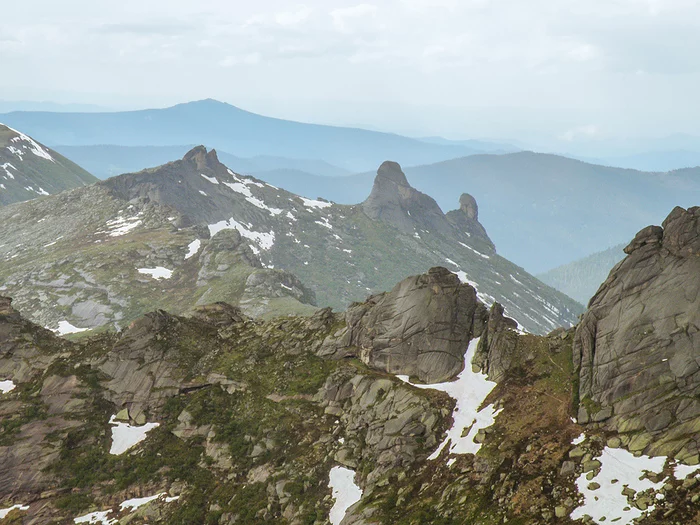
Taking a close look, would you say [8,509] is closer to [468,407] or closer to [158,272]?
[468,407]

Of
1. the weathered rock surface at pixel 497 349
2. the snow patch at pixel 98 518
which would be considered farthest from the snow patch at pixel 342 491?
the snow patch at pixel 98 518

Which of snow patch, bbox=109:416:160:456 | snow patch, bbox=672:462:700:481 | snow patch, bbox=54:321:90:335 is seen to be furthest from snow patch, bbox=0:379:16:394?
snow patch, bbox=54:321:90:335

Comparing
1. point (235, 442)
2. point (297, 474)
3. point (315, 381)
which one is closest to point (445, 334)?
point (315, 381)

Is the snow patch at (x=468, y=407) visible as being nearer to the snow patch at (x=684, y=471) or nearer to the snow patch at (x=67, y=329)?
the snow patch at (x=684, y=471)

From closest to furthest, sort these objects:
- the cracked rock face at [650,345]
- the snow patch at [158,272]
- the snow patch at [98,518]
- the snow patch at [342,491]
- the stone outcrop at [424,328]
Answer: the cracked rock face at [650,345] < the snow patch at [342,491] < the snow patch at [98,518] < the stone outcrop at [424,328] < the snow patch at [158,272]

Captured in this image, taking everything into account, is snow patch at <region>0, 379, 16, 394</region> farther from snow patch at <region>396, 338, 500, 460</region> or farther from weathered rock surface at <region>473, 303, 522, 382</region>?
weathered rock surface at <region>473, 303, 522, 382</region>
